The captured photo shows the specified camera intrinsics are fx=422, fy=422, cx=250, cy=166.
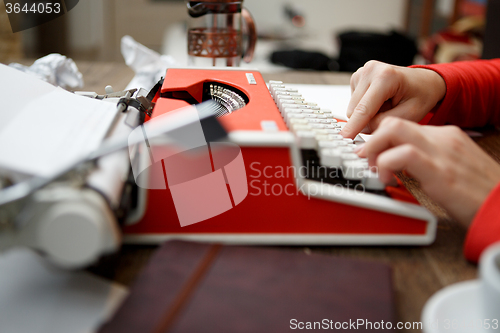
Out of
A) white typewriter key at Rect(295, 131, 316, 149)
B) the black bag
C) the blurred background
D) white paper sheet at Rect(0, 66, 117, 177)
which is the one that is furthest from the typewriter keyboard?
the blurred background

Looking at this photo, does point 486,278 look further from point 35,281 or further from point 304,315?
point 35,281

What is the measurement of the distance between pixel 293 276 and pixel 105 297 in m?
0.18

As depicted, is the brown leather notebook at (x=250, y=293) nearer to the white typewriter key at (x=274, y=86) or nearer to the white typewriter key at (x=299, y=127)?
the white typewriter key at (x=299, y=127)

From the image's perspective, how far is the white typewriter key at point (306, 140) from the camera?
20.2 inches

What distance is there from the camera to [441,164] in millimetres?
474

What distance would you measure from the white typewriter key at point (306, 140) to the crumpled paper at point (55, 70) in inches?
24.0

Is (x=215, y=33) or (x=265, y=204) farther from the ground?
(x=215, y=33)

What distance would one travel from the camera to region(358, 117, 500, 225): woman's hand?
0.47m

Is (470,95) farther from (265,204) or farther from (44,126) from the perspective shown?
(44,126)

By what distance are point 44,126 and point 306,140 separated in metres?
0.30

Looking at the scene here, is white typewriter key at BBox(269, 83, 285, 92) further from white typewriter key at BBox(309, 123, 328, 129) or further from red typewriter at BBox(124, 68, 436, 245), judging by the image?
red typewriter at BBox(124, 68, 436, 245)

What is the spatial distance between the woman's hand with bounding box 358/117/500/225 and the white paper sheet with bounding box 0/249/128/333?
1.06 ft

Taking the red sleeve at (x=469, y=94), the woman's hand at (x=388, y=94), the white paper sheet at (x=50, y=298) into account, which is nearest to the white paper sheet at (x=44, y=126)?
the white paper sheet at (x=50, y=298)

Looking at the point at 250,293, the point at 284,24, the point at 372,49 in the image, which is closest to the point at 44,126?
the point at 250,293
